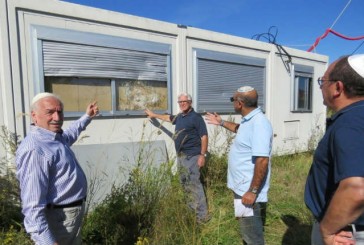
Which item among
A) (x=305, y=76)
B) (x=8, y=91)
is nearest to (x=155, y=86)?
(x=8, y=91)

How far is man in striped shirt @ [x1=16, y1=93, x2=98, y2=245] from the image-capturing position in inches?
77.2

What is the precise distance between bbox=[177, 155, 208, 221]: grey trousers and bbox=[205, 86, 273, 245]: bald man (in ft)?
3.69

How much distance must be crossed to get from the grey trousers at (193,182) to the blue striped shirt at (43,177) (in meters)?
1.86

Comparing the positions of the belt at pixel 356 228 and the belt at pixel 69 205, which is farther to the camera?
the belt at pixel 69 205

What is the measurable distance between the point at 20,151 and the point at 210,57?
4.30 metres

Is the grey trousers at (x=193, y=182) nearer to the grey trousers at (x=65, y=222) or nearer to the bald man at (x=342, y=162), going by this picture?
the grey trousers at (x=65, y=222)

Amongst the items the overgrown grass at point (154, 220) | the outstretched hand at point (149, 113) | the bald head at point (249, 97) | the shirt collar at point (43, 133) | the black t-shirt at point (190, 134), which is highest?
the bald head at point (249, 97)

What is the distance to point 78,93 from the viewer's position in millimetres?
4172

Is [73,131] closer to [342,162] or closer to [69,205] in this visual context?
[69,205]

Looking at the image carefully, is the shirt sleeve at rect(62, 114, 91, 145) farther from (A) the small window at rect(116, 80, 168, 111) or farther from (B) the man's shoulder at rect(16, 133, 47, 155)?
(A) the small window at rect(116, 80, 168, 111)

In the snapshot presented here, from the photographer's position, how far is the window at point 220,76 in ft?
18.4

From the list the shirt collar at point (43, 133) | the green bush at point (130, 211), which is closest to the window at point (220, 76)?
the green bush at point (130, 211)

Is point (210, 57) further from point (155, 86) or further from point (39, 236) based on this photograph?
point (39, 236)

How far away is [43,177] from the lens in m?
2.06
